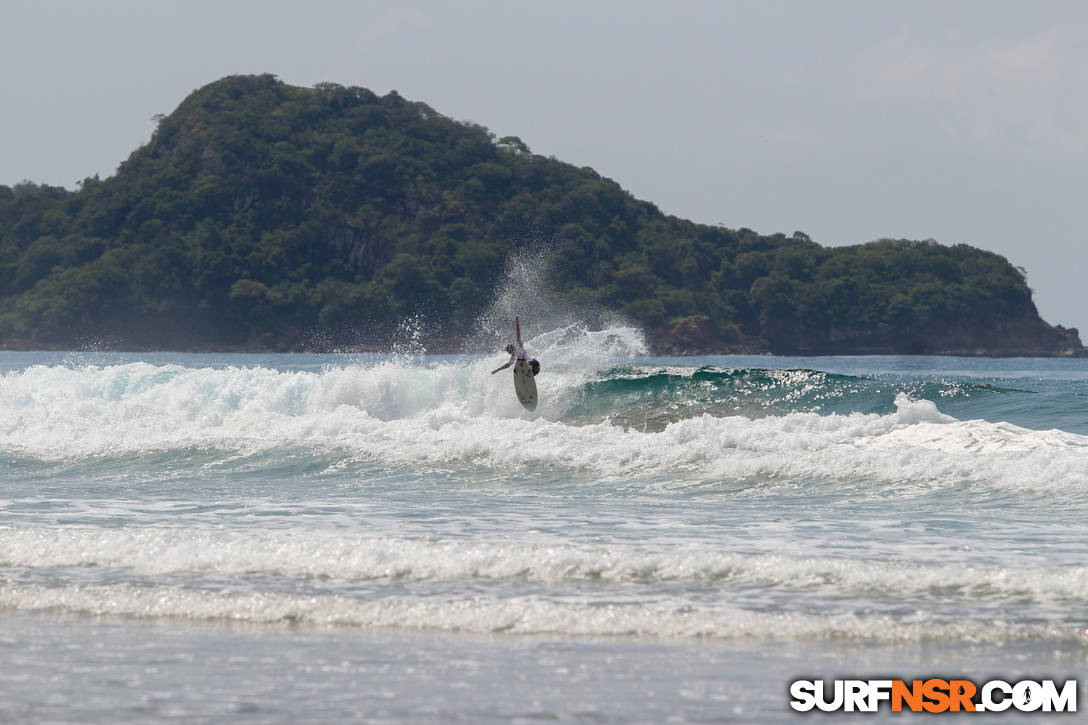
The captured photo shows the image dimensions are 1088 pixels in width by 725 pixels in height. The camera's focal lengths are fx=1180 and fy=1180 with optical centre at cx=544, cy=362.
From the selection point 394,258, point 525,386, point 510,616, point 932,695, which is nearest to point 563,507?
point 510,616

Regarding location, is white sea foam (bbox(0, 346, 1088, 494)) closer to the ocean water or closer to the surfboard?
the ocean water

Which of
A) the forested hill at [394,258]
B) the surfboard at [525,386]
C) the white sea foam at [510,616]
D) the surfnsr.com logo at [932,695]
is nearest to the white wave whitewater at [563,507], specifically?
the white sea foam at [510,616]

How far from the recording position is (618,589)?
1088cm

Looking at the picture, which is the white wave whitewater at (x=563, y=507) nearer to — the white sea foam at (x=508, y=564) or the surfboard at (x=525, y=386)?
the white sea foam at (x=508, y=564)

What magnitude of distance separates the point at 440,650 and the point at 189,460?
15.0m

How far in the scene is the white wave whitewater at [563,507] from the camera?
33.9 ft

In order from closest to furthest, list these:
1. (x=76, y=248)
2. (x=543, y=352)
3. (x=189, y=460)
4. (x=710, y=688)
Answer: (x=710, y=688)
(x=189, y=460)
(x=543, y=352)
(x=76, y=248)

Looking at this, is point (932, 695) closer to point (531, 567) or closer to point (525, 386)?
point (531, 567)

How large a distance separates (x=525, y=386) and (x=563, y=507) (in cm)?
1107

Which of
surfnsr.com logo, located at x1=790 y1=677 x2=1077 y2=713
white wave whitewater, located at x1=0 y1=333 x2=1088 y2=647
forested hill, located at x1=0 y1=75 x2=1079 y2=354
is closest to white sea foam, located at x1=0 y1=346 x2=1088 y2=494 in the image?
white wave whitewater, located at x1=0 y1=333 x2=1088 y2=647

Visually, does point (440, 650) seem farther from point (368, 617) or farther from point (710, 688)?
point (710, 688)

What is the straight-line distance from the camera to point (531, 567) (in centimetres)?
1159

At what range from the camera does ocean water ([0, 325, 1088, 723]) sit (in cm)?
814

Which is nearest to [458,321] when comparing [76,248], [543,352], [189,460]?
[76,248]
